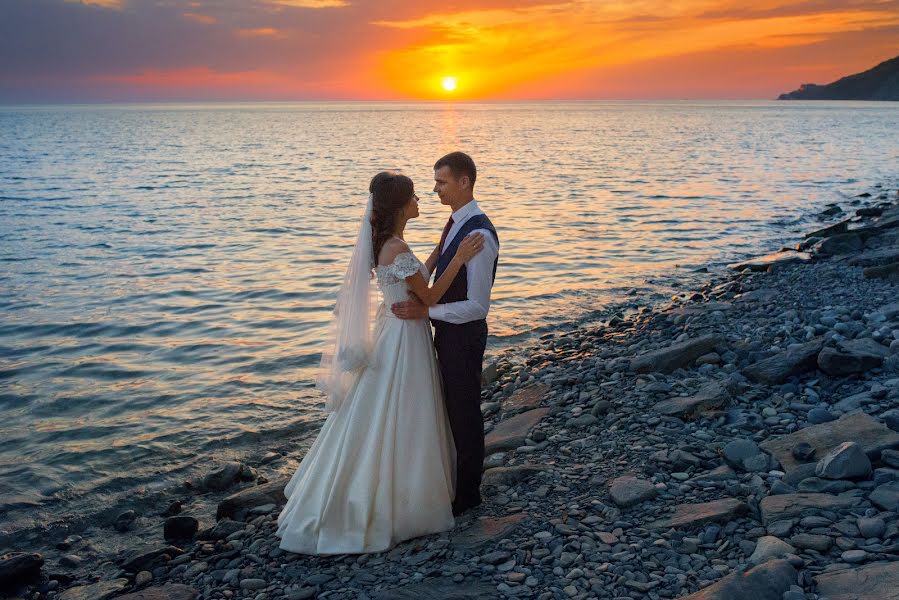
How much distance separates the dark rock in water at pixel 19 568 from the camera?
6340 millimetres

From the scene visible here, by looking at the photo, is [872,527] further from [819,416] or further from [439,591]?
[439,591]

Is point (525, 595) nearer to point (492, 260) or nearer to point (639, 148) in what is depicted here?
point (492, 260)

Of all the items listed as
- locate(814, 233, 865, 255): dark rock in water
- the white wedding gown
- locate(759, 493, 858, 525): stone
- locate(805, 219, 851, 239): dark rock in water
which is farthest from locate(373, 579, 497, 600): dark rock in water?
locate(805, 219, 851, 239): dark rock in water

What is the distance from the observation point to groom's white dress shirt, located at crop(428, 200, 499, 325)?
17.8ft

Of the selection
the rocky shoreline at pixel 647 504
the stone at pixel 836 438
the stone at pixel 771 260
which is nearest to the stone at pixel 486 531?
the rocky shoreline at pixel 647 504

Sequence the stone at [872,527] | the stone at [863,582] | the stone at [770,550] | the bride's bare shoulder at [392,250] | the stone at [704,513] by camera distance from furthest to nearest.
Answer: the bride's bare shoulder at [392,250], the stone at [704,513], the stone at [872,527], the stone at [770,550], the stone at [863,582]

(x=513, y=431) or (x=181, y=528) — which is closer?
(x=181, y=528)

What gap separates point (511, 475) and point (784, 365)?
139 inches

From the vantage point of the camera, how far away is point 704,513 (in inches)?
205

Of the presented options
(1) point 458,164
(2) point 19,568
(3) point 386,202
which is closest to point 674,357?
(1) point 458,164

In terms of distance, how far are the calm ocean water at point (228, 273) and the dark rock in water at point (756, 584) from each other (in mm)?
6671

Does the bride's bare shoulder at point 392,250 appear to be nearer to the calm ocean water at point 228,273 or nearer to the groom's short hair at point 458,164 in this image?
the groom's short hair at point 458,164

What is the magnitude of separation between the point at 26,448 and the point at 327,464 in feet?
19.7

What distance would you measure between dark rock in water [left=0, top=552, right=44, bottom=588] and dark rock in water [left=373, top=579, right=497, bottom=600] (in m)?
3.62
